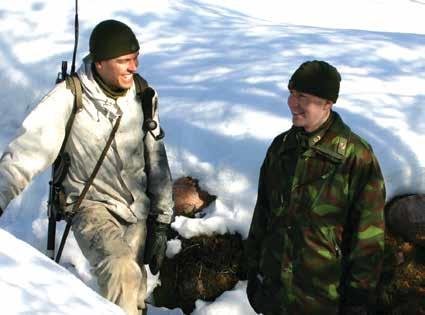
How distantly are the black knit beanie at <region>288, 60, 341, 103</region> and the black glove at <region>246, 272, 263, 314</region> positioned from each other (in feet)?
4.35

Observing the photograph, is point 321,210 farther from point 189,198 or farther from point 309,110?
point 189,198

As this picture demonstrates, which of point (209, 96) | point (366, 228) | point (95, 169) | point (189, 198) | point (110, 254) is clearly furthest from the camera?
point (209, 96)

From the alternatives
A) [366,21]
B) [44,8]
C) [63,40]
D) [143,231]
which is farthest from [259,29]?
[143,231]

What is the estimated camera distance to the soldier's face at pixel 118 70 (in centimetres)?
471

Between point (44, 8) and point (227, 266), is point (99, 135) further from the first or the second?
point (44, 8)

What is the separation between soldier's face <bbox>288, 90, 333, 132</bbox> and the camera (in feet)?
13.8

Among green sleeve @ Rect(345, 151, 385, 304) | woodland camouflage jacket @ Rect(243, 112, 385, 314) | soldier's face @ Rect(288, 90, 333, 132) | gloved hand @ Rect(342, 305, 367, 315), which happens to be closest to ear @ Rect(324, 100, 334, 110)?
soldier's face @ Rect(288, 90, 333, 132)

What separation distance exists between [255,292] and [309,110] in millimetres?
1324

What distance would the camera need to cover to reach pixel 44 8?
11.0 metres

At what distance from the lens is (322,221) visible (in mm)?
4266

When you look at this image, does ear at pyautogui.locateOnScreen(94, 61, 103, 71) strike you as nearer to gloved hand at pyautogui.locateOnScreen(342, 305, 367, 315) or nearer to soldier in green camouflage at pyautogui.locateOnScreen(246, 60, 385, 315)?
soldier in green camouflage at pyautogui.locateOnScreen(246, 60, 385, 315)

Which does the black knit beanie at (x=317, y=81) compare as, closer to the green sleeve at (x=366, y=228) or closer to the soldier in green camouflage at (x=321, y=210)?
the soldier in green camouflage at (x=321, y=210)

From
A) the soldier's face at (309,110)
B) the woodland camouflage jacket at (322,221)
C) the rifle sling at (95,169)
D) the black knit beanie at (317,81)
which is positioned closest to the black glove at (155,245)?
the rifle sling at (95,169)

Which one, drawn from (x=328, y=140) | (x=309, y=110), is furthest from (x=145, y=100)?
(x=328, y=140)
